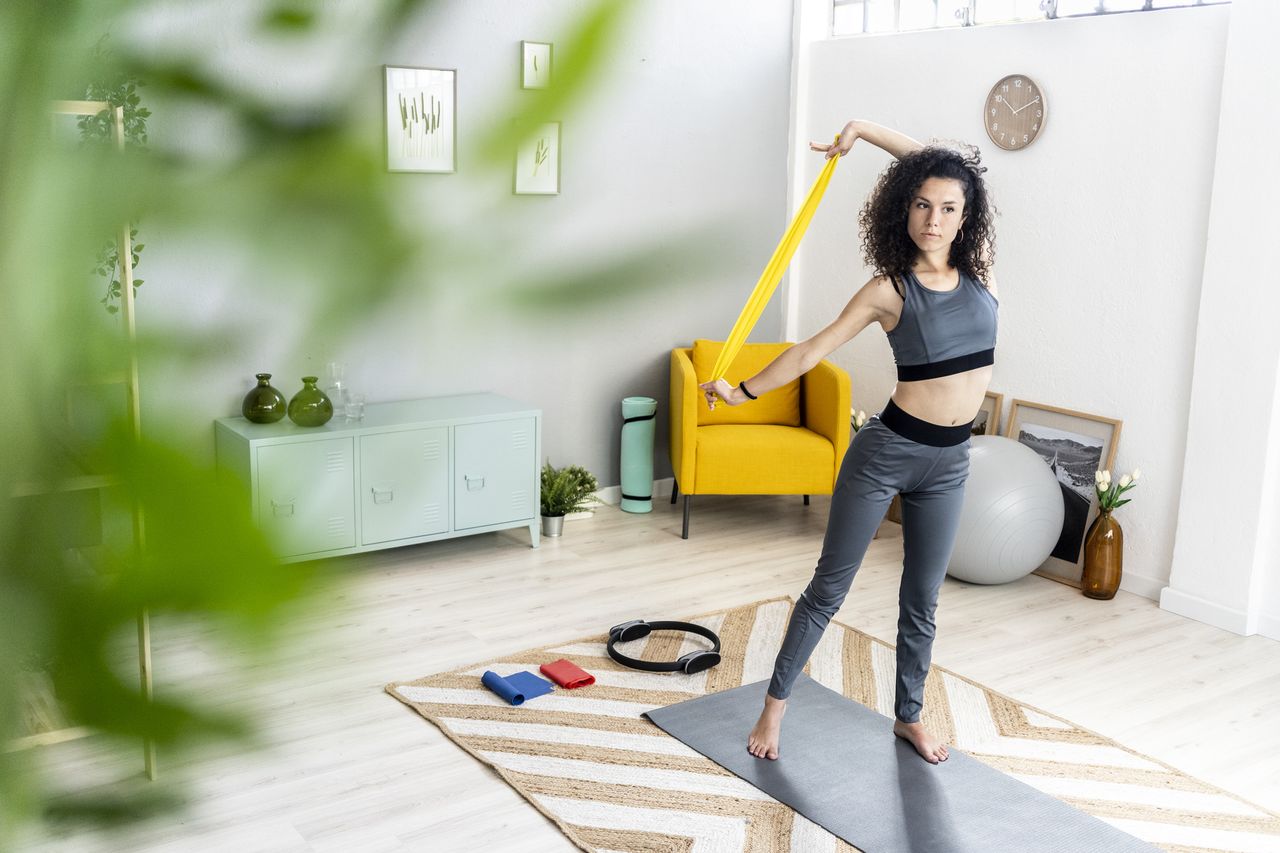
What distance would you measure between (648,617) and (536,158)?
11.4 feet

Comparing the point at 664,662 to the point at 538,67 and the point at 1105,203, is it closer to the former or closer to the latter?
the point at 1105,203

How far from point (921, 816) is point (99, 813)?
2.46 m

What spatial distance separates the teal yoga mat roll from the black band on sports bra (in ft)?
7.26

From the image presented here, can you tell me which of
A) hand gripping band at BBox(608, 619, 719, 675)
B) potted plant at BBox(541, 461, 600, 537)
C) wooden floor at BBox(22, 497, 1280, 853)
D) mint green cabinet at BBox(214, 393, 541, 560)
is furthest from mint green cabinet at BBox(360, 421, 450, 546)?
potted plant at BBox(541, 461, 600, 537)

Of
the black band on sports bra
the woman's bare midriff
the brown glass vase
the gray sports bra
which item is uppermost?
the gray sports bra

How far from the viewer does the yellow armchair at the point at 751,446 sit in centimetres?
432

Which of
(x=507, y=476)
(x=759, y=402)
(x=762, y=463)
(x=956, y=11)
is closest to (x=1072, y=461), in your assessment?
(x=762, y=463)

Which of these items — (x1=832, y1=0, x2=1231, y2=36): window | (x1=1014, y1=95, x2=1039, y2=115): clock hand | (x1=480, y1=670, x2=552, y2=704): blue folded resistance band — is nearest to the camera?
(x1=480, y1=670, x2=552, y2=704): blue folded resistance band

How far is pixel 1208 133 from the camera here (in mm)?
3572

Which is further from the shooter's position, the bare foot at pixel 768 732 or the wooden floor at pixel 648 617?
the bare foot at pixel 768 732

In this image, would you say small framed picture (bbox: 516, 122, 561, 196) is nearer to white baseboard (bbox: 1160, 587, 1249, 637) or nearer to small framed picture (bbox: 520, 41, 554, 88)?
small framed picture (bbox: 520, 41, 554, 88)

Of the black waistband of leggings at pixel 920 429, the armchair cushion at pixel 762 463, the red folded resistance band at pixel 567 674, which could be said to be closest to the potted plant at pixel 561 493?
the armchair cushion at pixel 762 463

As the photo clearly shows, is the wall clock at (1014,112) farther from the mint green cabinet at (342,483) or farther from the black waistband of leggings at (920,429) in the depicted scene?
the mint green cabinet at (342,483)

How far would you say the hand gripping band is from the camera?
3.22m
